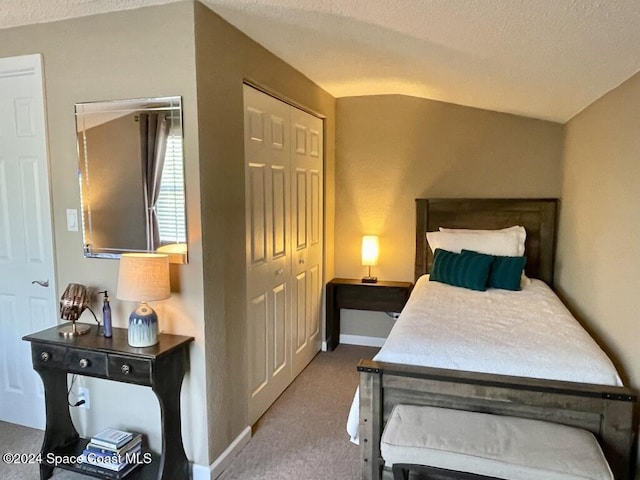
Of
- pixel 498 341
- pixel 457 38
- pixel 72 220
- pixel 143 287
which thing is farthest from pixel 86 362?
pixel 457 38

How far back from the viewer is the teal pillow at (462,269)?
320 cm

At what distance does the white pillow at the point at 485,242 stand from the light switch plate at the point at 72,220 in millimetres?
2555

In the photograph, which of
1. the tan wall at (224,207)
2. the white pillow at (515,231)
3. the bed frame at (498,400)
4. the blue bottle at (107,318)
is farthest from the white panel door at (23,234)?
the white pillow at (515,231)

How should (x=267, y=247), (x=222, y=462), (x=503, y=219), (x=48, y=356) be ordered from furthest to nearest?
1. (x=503, y=219)
2. (x=267, y=247)
3. (x=222, y=462)
4. (x=48, y=356)

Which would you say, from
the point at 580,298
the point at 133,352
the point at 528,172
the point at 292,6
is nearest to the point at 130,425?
the point at 133,352

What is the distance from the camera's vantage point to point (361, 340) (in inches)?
166

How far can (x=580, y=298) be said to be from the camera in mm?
A: 2900

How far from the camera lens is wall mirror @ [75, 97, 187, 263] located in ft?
6.98

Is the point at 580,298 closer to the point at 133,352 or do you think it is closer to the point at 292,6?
the point at 292,6

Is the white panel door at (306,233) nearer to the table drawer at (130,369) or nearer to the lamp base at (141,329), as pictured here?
the lamp base at (141,329)

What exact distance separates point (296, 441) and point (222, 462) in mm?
459

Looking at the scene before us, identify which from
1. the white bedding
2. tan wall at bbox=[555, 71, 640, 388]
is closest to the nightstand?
the white bedding

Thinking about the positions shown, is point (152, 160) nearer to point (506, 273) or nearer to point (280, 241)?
point (280, 241)

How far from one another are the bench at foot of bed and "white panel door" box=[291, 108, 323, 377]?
1.72 m
